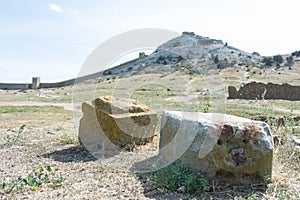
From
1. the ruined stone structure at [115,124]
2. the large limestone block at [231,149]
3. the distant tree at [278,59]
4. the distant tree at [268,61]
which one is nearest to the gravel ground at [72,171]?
the ruined stone structure at [115,124]

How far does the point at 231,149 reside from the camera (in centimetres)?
396

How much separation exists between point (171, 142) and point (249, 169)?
1163 millimetres

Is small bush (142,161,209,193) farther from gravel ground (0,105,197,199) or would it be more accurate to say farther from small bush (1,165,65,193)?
small bush (1,165,65,193)

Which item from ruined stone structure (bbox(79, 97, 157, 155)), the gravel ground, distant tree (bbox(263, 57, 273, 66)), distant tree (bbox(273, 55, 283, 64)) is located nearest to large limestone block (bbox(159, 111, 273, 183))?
the gravel ground

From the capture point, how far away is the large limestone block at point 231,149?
12.9 ft

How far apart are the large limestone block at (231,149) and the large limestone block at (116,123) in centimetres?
A: 206

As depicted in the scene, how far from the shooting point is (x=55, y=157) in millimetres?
5559

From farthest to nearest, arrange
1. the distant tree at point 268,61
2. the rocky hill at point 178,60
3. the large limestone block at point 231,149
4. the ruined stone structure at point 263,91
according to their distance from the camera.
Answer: the distant tree at point 268,61
the rocky hill at point 178,60
the ruined stone structure at point 263,91
the large limestone block at point 231,149

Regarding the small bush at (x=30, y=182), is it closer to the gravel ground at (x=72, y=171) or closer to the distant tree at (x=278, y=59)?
the gravel ground at (x=72, y=171)

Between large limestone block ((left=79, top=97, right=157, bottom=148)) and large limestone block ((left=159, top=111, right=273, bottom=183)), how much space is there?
6.74ft

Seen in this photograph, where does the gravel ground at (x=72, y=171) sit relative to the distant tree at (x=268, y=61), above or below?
below

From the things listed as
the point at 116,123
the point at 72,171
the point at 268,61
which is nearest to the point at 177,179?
the point at 72,171

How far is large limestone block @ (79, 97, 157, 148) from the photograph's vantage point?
6023mm

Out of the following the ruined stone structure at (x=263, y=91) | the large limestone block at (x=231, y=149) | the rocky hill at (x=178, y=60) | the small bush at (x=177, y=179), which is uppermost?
the rocky hill at (x=178, y=60)
